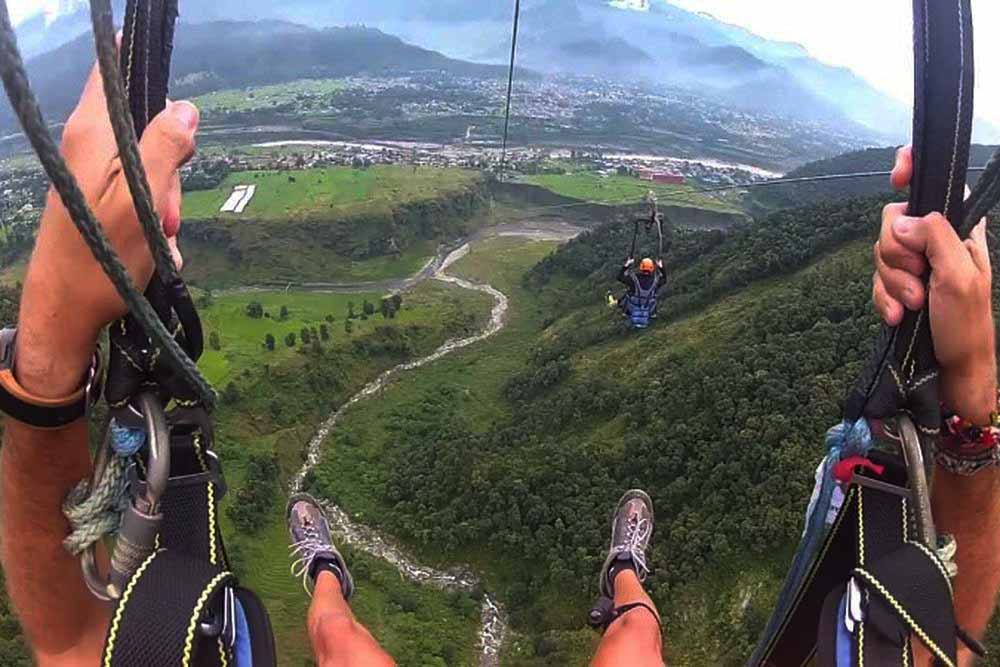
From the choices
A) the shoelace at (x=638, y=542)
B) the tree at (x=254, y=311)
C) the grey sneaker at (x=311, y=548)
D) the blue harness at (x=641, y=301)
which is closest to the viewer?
the shoelace at (x=638, y=542)

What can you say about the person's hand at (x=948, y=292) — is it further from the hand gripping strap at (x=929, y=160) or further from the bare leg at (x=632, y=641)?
the bare leg at (x=632, y=641)

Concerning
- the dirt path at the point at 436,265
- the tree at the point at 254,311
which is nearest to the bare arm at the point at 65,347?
the tree at the point at 254,311

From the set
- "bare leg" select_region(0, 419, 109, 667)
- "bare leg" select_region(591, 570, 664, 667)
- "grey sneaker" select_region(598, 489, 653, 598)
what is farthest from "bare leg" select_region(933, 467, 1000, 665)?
→ "grey sneaker" select_region(598, 489, 653, 598)

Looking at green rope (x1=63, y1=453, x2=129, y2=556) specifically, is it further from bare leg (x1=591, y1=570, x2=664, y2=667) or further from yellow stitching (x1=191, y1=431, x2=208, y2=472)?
bare leg (x1=591, y1=570, x2=664, y2=667)

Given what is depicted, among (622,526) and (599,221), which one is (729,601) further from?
(599,221)

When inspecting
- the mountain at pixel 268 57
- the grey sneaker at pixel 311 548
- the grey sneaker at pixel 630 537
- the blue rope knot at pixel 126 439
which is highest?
the blue rope knot at pixel 126 439

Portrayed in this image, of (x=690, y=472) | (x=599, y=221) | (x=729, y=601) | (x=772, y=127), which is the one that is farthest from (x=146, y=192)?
(x=772, y=127)
